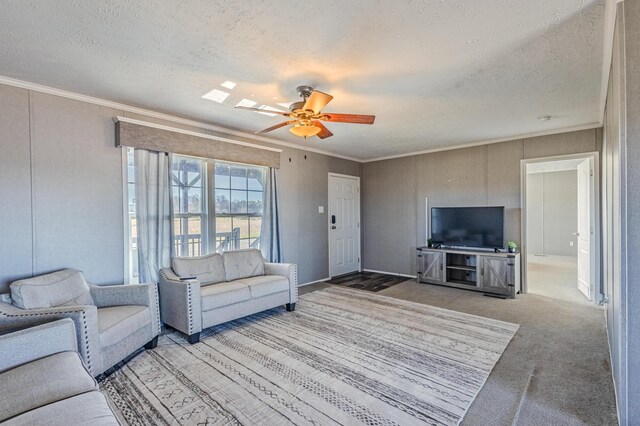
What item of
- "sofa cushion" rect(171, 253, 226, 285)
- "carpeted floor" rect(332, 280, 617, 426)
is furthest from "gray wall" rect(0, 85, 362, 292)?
"carpeted floor" rect(332, 280, 617, 426)

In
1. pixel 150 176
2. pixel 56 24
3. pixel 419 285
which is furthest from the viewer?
pixel 419 285

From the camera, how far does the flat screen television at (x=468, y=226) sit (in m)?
4.97

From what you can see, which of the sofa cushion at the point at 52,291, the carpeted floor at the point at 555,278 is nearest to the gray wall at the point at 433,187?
the carpeted floor at the point at 555,278

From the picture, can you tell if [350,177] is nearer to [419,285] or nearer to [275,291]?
[419,285]

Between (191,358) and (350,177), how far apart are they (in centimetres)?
471

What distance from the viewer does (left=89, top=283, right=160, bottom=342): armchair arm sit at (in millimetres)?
2879

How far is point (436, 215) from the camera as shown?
5.61 m

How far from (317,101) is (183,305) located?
7.80ft

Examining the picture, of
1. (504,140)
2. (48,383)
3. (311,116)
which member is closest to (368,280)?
(504,140)

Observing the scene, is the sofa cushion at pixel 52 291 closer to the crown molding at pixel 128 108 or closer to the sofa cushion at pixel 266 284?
the sofa cushion at pixel 266 284

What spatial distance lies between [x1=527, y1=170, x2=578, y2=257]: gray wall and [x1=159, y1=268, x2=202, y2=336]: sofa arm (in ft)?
30.4

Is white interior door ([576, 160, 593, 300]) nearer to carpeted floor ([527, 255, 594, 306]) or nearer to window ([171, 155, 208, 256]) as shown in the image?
carpeted floor ([527, 255, 594, 306])

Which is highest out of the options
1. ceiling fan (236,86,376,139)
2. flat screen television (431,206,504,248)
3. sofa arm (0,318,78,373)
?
ceiling fan (236,86,376,139)

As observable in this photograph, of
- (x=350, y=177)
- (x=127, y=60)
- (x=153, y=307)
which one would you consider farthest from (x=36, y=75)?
(x=350, y=177)
